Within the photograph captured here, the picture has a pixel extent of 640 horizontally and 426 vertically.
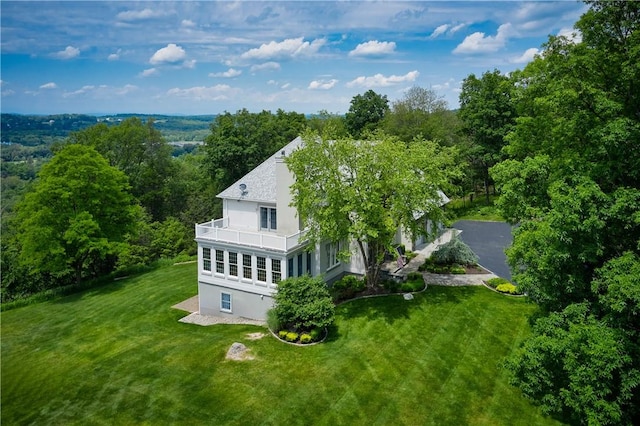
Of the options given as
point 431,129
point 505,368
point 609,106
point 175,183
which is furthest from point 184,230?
point 609,106

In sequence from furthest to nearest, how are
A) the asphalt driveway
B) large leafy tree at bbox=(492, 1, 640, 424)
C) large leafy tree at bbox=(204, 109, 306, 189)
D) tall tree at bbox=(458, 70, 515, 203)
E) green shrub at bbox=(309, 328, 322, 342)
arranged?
large leafy tree at bbox=(204, 109, 306, 189)
tall tree at bbox=(458, 70, 515, 203)
the asphalt driveway
green shrub at bbox=(309, 328, 322, 342)
large leafy tree at bbox=(492, 1, 640, 424)

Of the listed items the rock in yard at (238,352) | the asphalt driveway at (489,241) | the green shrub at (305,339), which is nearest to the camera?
the rock in yard at (238,352)

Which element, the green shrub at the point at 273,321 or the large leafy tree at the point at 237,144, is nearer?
the green shrub at the point at 273,321

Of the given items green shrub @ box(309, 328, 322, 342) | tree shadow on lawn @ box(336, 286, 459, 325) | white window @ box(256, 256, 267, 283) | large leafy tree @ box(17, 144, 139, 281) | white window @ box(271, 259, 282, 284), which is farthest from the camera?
large leafy tree @ box(17, 144, 139, 281)

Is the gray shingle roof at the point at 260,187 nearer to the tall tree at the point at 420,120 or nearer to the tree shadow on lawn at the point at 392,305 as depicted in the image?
the tree shadow on lawn at the point at 392,305

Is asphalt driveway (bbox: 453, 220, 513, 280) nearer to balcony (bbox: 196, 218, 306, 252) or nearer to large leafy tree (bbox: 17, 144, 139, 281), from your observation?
balcony (bbox: 196, 218, 306, 252)

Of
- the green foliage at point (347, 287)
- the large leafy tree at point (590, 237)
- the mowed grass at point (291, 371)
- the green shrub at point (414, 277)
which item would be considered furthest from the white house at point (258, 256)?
the large leafy tree at point (590, 237)

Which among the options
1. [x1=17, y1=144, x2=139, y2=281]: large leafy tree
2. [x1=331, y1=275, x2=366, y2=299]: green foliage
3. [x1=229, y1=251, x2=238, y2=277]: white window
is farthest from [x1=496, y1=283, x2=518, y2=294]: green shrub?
[x1=17, y1=144, x2=139, y2=281]: large leafy tree
